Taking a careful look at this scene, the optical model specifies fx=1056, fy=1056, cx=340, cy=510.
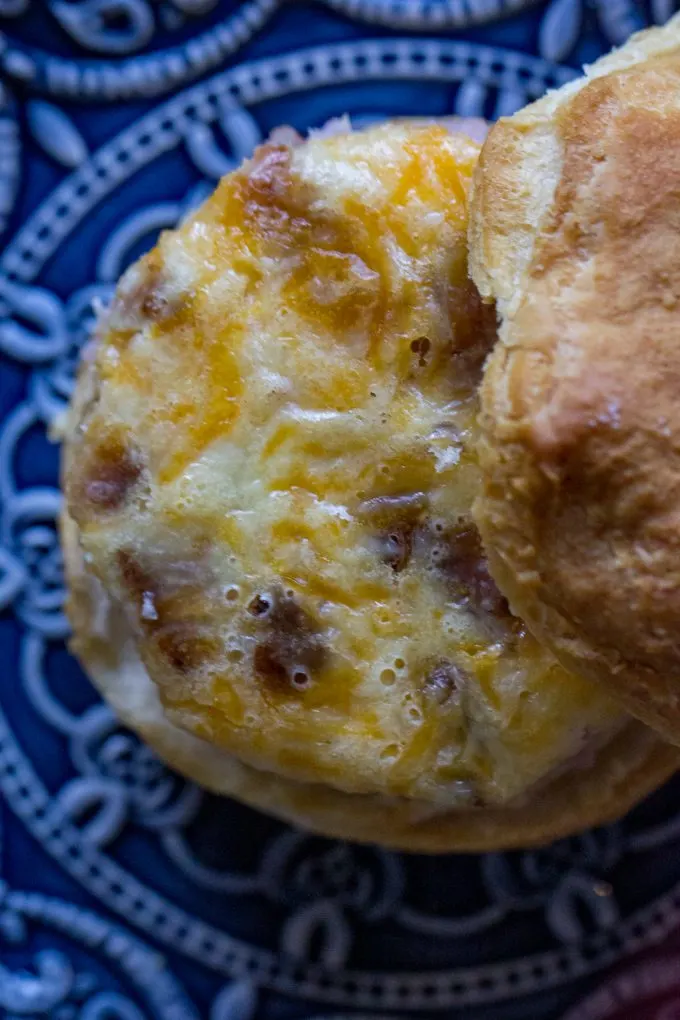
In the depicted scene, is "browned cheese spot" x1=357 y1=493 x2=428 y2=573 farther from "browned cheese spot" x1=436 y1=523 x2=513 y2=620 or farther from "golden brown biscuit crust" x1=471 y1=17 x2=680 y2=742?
"golden brown biscuit crust" x1=471 y1=17 x2=680 y2=742

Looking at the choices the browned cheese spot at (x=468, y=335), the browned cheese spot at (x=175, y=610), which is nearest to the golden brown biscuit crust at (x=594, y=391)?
the browned cheese spot at (x=468, y=335)

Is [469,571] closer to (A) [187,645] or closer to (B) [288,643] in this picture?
(B) [288,643]

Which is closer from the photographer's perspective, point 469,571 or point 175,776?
point 469,571

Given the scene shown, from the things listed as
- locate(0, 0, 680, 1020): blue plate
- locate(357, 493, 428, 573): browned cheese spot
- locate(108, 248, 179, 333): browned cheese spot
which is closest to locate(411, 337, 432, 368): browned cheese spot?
locate(357, 493, 428, 573): browned cheese spot

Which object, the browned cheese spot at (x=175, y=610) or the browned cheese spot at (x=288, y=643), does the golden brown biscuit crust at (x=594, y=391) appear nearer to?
the browned cheese spot at (x=288, y=643)

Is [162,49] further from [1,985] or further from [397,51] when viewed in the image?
[1,985]

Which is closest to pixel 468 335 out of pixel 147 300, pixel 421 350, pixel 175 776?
pixel 421 350
